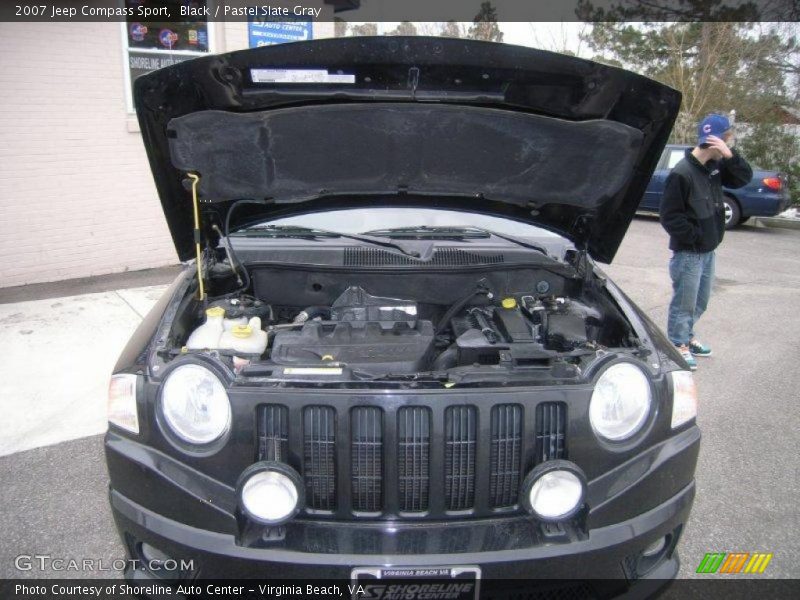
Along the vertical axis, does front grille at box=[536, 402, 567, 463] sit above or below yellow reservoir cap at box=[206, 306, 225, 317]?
below

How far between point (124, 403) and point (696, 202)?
14.2 feet

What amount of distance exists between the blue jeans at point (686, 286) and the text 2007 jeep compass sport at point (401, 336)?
2.11m

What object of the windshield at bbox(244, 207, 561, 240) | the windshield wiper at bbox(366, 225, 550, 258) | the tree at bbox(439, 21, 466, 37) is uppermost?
the tree at bbox(439, 21, 466, 37)

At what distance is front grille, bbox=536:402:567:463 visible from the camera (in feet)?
6.51

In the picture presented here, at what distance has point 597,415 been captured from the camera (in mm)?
2025

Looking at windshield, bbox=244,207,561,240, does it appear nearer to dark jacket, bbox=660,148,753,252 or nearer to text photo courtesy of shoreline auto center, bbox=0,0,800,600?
text photo courtesy of shoreline auto center, bbox=0,0,800,600

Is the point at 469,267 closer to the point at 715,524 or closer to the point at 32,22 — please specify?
the point at 715,524

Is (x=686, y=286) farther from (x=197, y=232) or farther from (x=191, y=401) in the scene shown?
(x=191, y=401)

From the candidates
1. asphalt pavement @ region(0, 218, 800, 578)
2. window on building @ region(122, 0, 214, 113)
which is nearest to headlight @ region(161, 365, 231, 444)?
asphalt pavement @ region(0, 218, 800, 578)

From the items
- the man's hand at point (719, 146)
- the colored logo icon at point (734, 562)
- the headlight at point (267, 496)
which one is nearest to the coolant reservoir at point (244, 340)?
the headlight at point (267, 496)

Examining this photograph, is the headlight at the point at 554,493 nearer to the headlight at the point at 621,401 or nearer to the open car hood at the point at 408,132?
the headlight at the point at 621,401

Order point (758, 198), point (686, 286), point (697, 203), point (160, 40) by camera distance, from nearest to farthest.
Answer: point (697, 203) < point (686, 286) < point (160, 40) < point (758, 198)

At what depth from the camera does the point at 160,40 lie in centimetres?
721

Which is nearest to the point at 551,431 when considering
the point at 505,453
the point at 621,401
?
the point at 505,453
